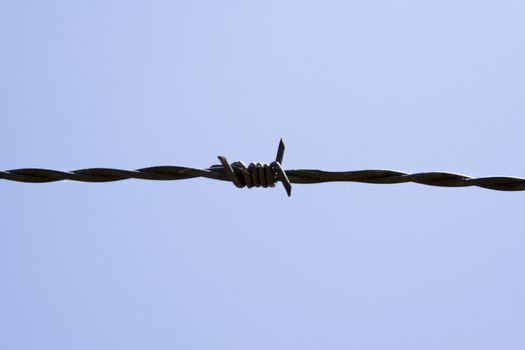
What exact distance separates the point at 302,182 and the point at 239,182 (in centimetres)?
35

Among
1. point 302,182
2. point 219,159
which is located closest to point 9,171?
point 219,159

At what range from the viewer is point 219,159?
6375 millimetres

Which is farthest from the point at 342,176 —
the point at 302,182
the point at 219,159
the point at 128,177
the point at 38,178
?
the point at 38,178

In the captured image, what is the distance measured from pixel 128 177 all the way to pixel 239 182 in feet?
2.05

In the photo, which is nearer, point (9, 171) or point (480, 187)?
point (480, 187)

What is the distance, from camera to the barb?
20.7 feet

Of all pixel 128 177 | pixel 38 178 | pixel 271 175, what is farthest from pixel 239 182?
pixel 38 178

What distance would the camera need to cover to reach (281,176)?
20.8 ft

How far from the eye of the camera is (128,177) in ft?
21.6

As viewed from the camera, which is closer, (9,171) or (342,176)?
(342,176)

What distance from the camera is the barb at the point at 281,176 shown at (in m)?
6.32

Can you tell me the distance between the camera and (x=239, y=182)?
6484mm

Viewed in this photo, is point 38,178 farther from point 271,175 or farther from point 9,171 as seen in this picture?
point 271,175

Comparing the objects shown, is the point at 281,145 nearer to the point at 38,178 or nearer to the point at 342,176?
the point at 342,176
